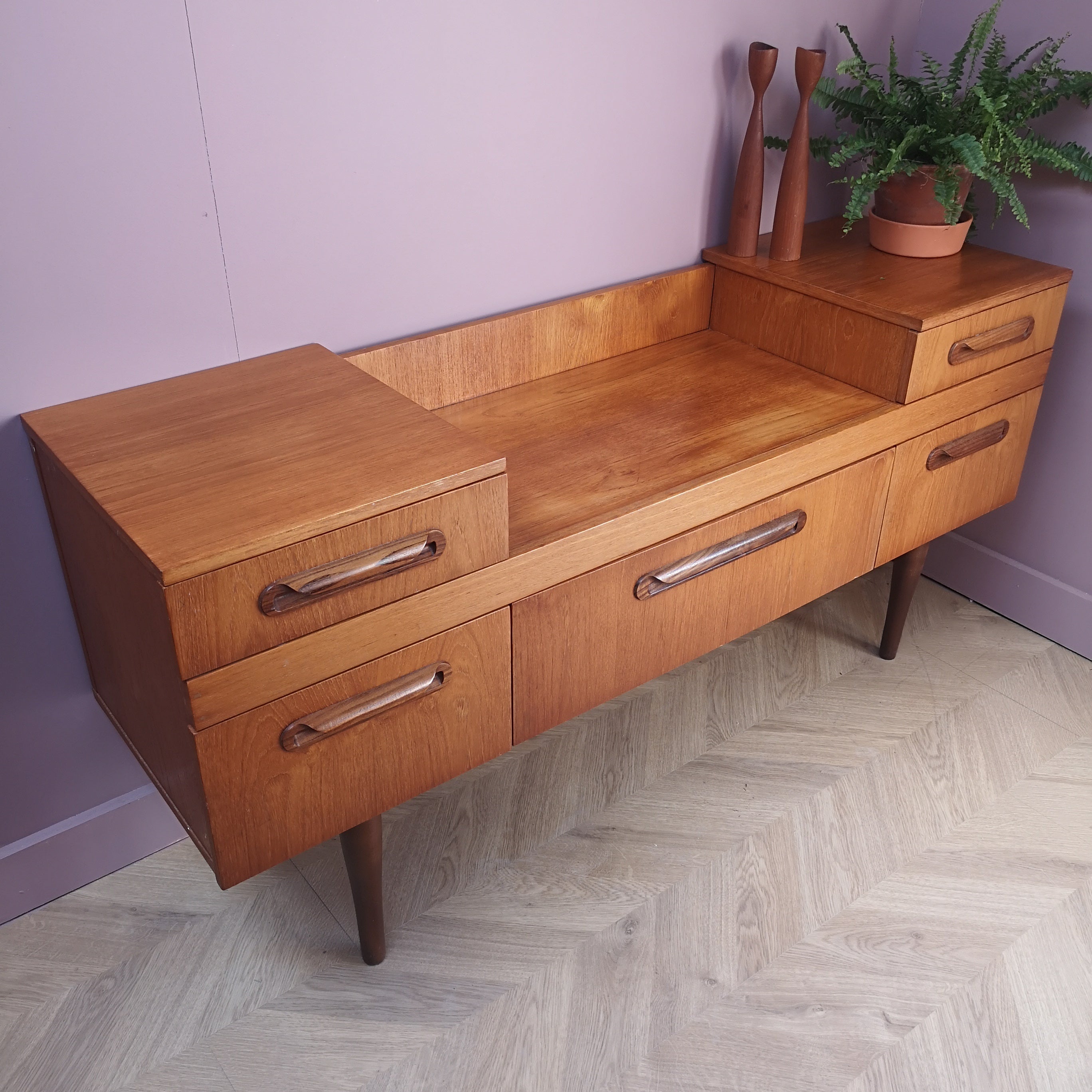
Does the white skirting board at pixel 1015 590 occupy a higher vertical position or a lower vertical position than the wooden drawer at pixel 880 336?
lower

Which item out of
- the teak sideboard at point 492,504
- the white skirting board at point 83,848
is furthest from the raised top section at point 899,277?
the white skirting board at point 83,848

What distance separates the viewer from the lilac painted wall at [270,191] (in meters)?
1.21

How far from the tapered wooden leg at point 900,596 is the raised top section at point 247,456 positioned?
3.55 ft

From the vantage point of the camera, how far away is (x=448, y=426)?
124 centimetres

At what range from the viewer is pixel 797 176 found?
1765 mm

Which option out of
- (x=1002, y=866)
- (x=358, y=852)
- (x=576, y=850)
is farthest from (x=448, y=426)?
(x=1002, y=866)

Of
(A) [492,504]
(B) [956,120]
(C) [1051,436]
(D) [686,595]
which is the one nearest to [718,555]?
(D) [686,595]

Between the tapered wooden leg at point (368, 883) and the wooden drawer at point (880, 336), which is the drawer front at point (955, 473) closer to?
the wooden drawer at point (880, 336)

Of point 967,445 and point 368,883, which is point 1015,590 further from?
point 368,883

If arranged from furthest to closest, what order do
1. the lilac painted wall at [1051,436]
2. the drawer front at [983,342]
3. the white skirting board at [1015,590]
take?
the white skirting board at [1015,590]
the lilac painted wall at [1051,436]
the drawer front at [983,342]

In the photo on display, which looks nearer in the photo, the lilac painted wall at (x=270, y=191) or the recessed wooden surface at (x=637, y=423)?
the lilac painted wall at (x=270, y=191)

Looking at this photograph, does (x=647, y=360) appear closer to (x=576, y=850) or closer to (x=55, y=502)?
(x=576, y=850)

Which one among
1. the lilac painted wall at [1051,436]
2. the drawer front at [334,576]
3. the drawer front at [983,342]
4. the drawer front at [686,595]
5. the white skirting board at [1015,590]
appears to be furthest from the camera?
the white skirting board at [1015,590]

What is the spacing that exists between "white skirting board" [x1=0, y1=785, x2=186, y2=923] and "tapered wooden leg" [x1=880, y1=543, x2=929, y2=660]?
1348mm
